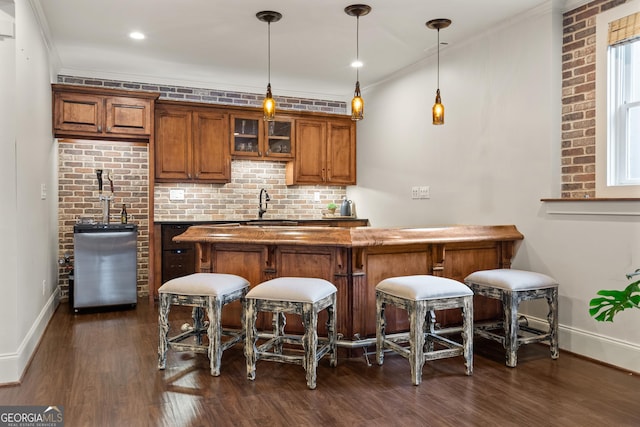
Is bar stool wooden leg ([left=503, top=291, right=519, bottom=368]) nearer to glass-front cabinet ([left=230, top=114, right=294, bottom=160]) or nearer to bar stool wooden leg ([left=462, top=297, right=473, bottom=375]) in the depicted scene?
bar stool wooden leg ([left=462, top=297, right=473, bottom=375])

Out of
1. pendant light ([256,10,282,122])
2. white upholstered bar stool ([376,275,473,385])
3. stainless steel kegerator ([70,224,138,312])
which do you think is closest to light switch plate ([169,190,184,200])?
stainless steel kegerator ([70,224,138,312])

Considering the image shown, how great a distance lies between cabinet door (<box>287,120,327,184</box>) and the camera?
248 inches

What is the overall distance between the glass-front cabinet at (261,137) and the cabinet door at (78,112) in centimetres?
152

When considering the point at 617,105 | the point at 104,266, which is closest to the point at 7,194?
the point at 104,266

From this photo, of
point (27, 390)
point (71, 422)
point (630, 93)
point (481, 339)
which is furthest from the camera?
point (481, 339)

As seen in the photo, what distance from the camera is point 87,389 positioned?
279 cm

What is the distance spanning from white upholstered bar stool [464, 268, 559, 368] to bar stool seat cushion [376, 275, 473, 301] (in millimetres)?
368

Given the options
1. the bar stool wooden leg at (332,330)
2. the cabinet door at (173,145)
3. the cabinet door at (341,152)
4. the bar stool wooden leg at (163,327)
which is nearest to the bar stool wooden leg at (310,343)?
the bar stool wooden leg at (332,330)

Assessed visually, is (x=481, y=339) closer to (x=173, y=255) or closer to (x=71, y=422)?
(x=71, y=422)

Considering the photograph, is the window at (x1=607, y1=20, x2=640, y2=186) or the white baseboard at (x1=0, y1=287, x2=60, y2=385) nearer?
the white baseboard at (x1=0, y1=287, x2=60, y2=385)

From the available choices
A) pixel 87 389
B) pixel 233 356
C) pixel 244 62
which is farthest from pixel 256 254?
pixel 244 62

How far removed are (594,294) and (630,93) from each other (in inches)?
55.6

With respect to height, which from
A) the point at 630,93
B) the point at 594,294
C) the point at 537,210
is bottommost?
the point at 594,294

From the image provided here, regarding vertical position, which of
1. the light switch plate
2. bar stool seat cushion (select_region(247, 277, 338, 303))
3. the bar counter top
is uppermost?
the light switch plate
